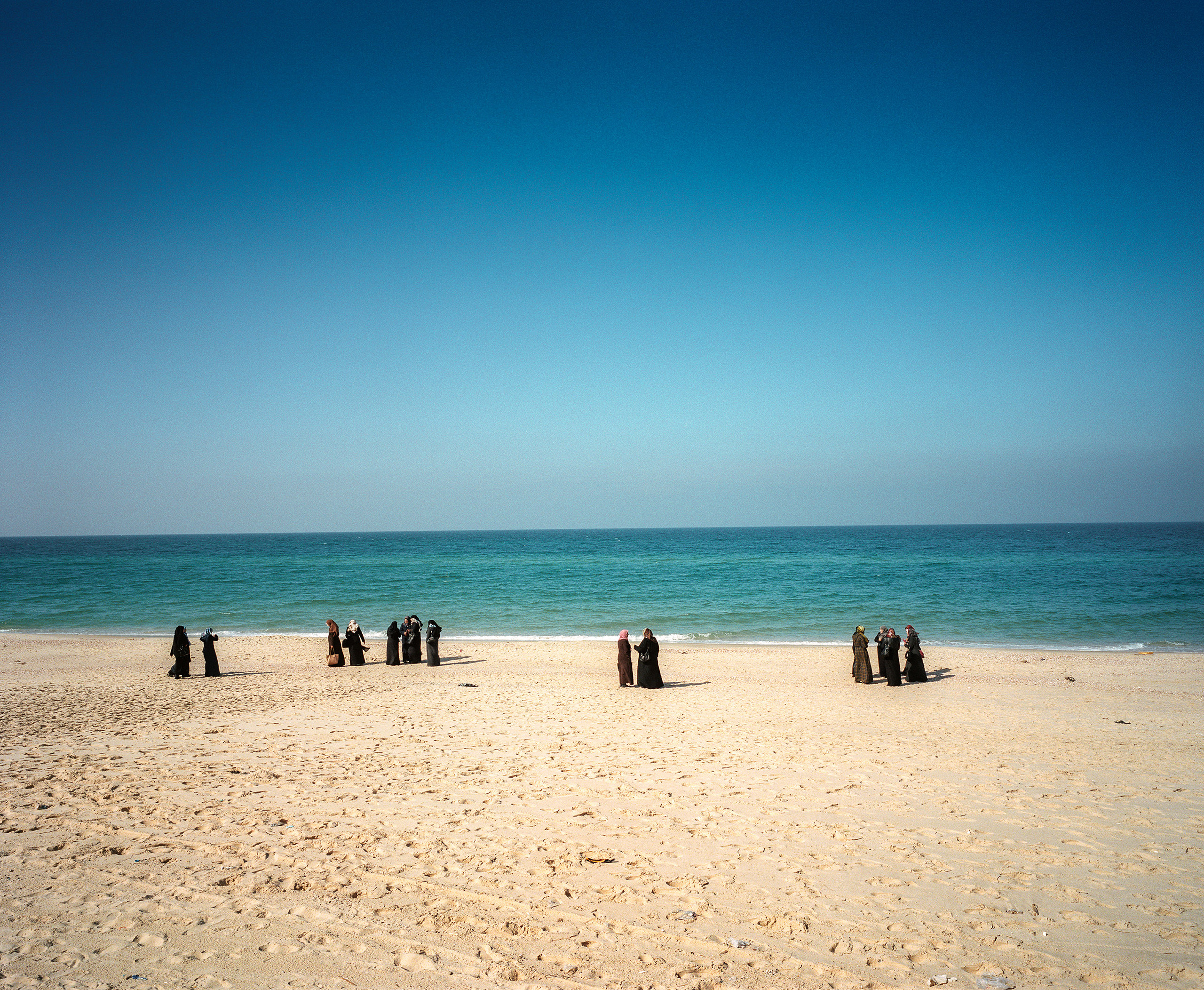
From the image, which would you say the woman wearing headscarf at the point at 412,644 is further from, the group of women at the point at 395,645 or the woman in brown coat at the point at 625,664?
the woman in brown coat at the point at 625,664

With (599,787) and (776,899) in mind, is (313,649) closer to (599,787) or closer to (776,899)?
(599,787)

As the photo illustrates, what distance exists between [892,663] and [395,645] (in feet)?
45.3

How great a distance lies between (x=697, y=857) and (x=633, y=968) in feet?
6.51

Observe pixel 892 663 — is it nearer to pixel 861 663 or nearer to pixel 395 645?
pixel 861 663

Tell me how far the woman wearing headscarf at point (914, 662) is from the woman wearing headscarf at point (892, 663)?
1.99 feet

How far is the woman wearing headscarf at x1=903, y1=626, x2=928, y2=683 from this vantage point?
692 inches

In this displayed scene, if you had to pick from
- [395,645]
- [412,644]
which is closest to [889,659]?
[412,644]

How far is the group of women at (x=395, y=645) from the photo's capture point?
67.5 feet

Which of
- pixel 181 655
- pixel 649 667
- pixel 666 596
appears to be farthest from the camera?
pixel 666 596

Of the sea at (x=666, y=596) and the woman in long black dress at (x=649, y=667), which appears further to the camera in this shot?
the sea at (x=666, y=596)

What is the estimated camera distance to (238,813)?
793 cm

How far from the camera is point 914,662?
1761 centimetres

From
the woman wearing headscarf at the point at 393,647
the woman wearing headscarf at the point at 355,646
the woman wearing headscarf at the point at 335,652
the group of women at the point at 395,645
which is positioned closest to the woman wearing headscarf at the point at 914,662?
the group of women at the point at 395,645

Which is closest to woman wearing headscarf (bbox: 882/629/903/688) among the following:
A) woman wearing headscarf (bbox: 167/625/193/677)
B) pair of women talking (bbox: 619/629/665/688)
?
pair of women talking (bbox: 619/629/665/688)
